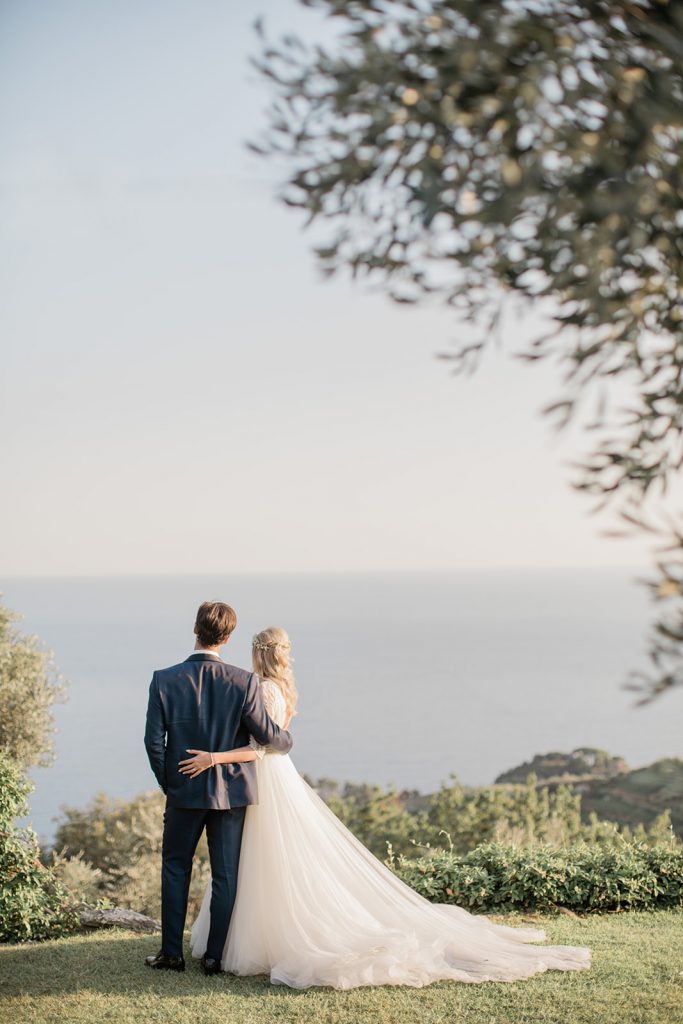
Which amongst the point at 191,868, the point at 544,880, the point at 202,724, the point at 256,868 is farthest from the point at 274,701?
the point at 544,880

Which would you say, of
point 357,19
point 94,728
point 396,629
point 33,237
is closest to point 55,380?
point 33,237

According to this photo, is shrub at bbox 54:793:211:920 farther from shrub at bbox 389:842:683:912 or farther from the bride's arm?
the bride's arm

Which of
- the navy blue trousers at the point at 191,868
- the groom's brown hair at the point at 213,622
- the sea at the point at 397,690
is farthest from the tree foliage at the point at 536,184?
the sea at the point at 397,690

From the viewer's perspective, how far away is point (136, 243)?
56.5m

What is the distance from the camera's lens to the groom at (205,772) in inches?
245

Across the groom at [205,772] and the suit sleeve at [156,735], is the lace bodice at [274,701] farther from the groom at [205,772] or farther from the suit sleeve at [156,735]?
the suit sleeve at [156,735]

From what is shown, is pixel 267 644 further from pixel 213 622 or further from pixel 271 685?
pixel 213 622

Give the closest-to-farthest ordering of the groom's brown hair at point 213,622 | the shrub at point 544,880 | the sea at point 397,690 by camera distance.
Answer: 1. the groom's brown hair at point 213,622
2. the shrub at point 544,880
3. the sea at point 397,690

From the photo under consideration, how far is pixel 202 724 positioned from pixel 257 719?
335 mm

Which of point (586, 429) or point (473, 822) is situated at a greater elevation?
point (586, 429)

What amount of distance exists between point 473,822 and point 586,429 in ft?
39.3

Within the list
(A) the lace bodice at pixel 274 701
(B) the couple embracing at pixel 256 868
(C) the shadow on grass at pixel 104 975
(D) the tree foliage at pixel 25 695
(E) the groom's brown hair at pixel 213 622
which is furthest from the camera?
(D) the tree foliage at pixel 25 695

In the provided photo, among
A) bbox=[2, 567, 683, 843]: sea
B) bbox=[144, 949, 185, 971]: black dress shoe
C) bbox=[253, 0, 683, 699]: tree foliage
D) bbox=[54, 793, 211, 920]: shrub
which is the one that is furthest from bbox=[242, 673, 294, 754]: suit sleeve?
bbox=[2, 567, 683, 843]: sea

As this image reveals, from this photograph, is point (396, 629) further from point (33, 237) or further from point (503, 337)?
point (503, 337)
